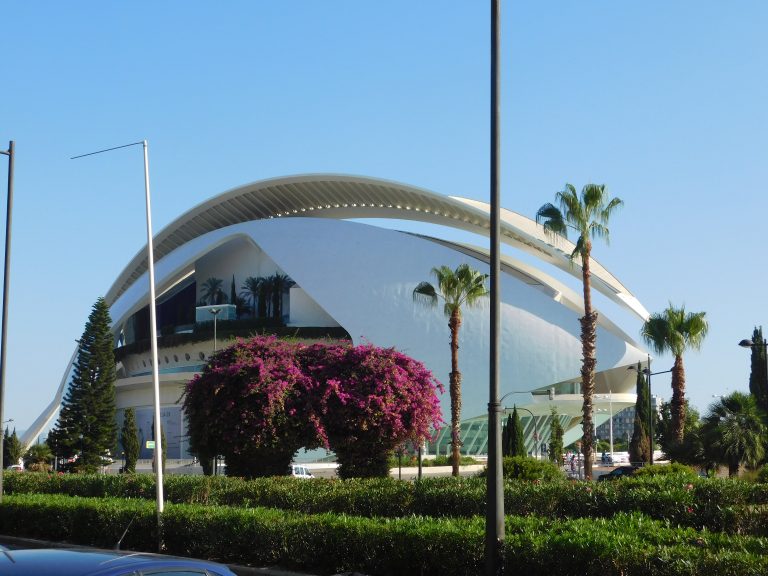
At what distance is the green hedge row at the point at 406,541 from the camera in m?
10.0

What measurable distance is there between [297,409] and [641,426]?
31.0 meters

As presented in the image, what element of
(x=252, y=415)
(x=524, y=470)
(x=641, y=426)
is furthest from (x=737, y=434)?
(x=641, y=426)

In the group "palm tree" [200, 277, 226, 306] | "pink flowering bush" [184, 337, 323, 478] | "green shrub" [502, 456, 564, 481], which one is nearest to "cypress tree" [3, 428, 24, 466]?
"palm tree" [200, 277, 226, 306]

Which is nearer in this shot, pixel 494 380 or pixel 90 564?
pixel 90 564

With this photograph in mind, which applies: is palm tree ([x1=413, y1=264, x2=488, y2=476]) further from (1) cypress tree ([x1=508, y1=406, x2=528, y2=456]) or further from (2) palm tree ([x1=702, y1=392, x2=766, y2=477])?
(2) palm tree ([x1=702, y1=392, x2=766, y2=477])

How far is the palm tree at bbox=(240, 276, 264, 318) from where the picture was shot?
65.9 m

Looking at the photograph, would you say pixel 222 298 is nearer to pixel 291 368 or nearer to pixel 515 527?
pixel 291 368

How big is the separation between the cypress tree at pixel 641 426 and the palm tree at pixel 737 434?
18693 millimetres

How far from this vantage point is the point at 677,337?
40.9 metres

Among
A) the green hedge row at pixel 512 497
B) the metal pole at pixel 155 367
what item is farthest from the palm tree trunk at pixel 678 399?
the metal pole at pixel 155 367

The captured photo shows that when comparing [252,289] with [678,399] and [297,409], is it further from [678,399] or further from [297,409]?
[297,409]

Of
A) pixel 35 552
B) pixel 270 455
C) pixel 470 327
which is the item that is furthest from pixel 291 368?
pixel 470 327

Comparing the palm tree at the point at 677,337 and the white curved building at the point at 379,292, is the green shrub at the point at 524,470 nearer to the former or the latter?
the palm tree at the point at 677,337

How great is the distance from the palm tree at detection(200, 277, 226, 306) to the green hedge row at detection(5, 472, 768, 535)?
154ft
